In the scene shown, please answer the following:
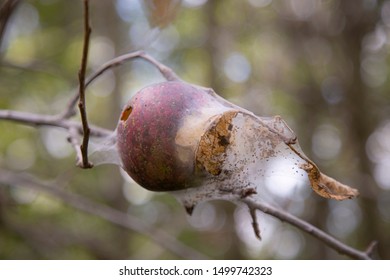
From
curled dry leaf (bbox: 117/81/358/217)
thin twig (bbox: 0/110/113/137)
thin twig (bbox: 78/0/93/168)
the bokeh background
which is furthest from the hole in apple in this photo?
the bokeh background


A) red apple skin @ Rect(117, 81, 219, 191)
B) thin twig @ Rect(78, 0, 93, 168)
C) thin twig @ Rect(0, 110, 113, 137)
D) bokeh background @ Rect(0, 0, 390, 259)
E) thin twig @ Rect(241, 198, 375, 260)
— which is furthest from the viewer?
bokeh background @ Rect(0, 0, 390, 259)

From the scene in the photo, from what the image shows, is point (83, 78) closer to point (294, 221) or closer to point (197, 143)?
point (197, 143)

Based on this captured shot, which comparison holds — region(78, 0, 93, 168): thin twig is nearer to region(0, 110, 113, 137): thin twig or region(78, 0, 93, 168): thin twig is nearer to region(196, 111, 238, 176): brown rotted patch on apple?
region(196, 111, 238, 176): brown rotted patch on apple

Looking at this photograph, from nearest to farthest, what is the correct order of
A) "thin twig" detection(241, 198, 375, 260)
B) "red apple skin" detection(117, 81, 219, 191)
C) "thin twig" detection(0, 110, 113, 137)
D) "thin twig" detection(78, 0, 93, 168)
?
"thin twig" detection(78, 0, 93, 168), "red apple skin" detection(117, 81, 219, 191), "thin twig" detection(241, 198, 375, 260), "thin twig" detection(0, 110, 113, 137)

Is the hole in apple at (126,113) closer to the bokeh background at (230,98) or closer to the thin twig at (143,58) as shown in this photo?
the thin twig at (143,58)

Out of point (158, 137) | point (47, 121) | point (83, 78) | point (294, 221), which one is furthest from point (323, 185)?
point (47, 121)

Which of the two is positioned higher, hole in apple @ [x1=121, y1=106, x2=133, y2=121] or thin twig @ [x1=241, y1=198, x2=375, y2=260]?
hole in apple @ [x1=121, y1=106, x2=133, y2=121]

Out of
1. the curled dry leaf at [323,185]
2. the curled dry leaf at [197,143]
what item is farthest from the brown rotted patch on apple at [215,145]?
the curled dry leaf at [323,185]
